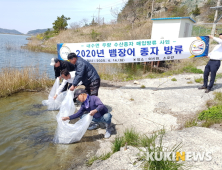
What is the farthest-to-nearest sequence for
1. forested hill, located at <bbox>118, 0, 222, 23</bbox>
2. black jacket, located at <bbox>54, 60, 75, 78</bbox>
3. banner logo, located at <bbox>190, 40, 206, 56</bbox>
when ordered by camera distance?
forested hill, located at <bbox>118, 0, 222, 23</bbox>
banner logo, located at <bbox>190, 40, 206, 56</bbox>
black jacket, located at <bbox>54, 60, 75, 78</bbox>

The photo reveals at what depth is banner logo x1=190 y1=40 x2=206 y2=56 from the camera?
5.61 metres

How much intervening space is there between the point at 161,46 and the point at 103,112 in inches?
141

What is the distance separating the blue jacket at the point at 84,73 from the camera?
4.06 metres

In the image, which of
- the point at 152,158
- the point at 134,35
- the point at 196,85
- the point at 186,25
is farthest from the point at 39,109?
the point at 186,25

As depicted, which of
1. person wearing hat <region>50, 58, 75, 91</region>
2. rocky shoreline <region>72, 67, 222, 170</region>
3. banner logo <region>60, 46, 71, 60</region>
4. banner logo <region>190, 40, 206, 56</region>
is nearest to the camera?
rocky shoreline <region>72, 67, 222, 170</region>

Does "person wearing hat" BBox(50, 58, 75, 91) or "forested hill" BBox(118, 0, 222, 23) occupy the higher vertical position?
"forested hill" BBox(118, 0, 222, 23)

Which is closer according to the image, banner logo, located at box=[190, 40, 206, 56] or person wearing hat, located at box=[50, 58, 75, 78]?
person wearing hat, located at box=[50, 58, 75, 78]

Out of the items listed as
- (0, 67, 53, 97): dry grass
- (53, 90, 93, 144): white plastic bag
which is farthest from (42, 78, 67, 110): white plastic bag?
(0, 67, 53, 97): dry grass

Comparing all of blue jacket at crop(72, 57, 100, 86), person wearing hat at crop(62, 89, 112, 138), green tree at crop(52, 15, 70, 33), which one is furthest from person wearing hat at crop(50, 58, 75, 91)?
green tree at crop(52, 15, 70, 33)

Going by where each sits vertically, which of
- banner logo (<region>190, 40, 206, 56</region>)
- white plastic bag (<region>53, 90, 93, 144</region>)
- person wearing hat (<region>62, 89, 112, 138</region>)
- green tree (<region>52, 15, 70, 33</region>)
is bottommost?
white plastic bag (<region>53, 90, 93, 144</region>)

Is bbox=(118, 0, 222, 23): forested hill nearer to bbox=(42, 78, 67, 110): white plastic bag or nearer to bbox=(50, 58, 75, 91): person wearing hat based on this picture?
bbox=(50, 58, 75, 91): person wearing hat

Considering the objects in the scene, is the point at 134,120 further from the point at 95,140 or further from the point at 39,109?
the point at 39,109

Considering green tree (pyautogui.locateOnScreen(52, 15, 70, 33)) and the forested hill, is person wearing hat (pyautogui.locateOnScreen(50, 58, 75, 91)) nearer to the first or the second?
the forested hill

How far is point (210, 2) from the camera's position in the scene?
3003cm
